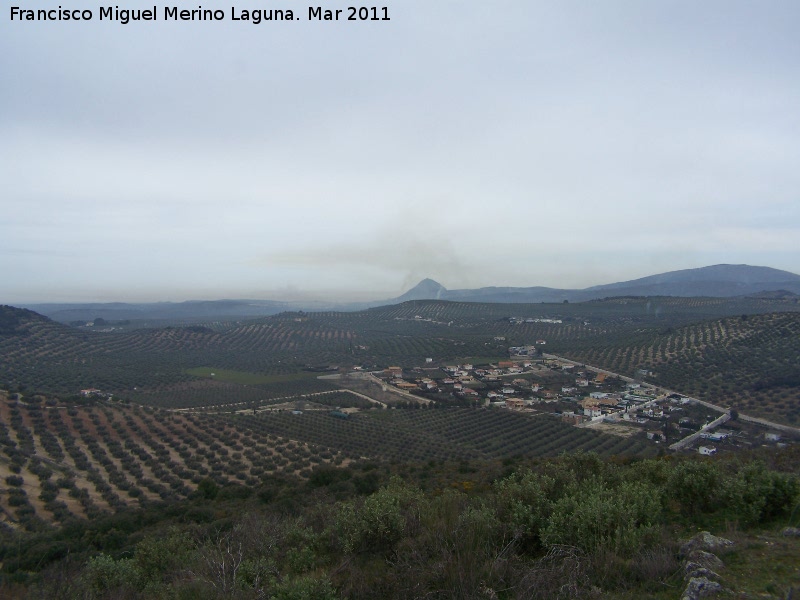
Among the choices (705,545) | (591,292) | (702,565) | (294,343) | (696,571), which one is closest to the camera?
(696,571)

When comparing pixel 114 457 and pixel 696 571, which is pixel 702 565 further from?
pixel 114 457

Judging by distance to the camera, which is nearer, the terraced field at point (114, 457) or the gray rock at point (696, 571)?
the gray rock at point (696, 571)

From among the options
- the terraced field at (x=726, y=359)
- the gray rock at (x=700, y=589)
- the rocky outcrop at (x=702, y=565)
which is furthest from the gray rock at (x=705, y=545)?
the terraced field at (x=726, y=359)

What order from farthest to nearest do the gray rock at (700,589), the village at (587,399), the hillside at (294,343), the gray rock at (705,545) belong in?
the hillside at (294,343)
the village at (587,399)
the gray rock at (705,545)
the gray rock at (700,589)

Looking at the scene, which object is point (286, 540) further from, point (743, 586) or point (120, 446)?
point (120, 446)

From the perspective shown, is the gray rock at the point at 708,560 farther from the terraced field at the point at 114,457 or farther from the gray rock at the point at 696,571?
the terraced field at the point at 114,457

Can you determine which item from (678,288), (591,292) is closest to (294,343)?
(591,292)
